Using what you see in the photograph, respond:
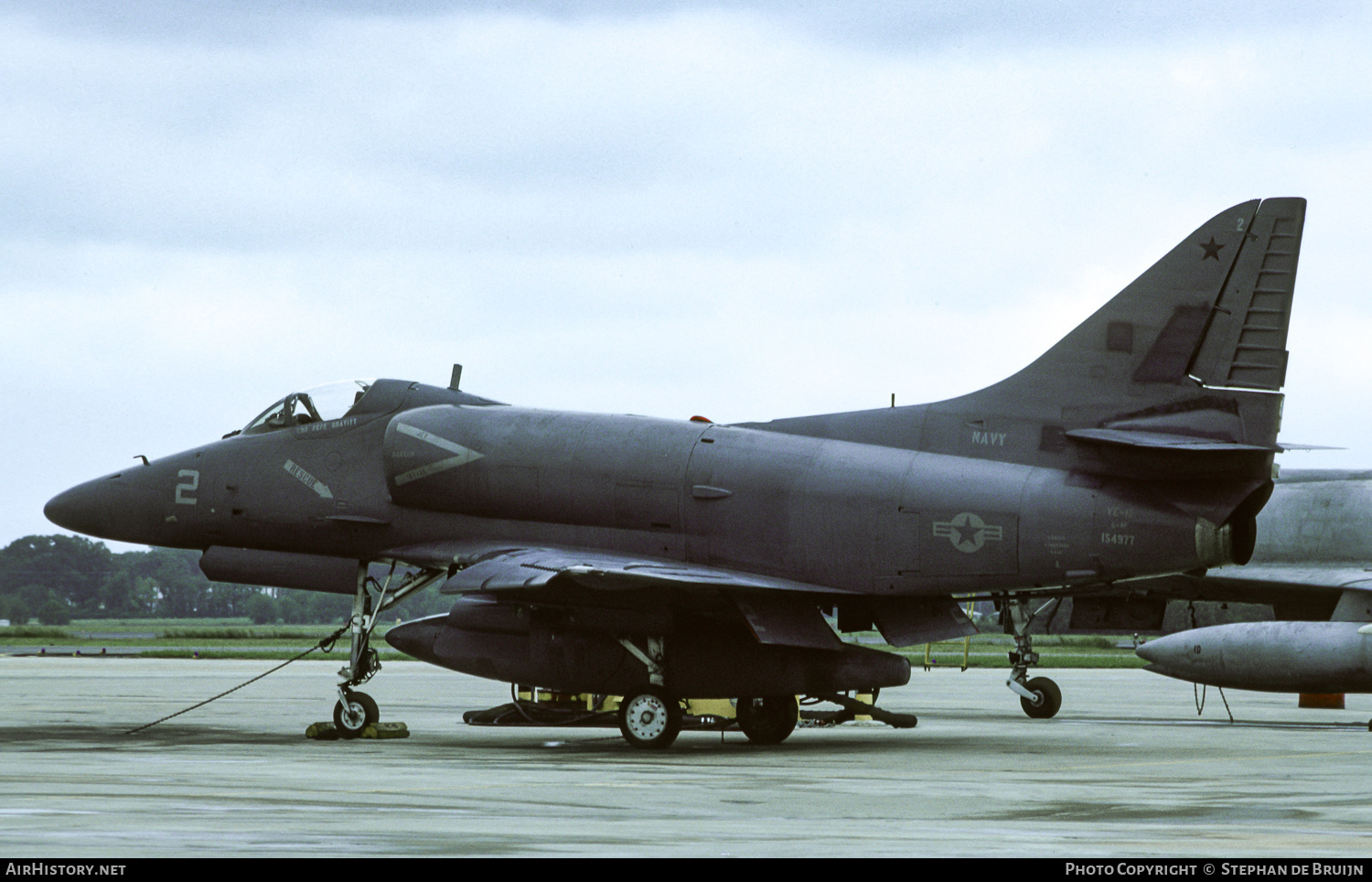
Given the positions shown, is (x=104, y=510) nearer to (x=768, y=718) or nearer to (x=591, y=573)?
(x=591, y=573)

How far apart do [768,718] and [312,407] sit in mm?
6913

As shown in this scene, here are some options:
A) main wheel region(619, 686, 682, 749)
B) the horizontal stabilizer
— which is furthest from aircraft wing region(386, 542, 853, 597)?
the horizontal stabilizer

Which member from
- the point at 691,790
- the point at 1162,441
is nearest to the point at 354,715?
the point at 691,790

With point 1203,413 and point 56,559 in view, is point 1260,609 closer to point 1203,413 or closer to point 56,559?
point 1203,413

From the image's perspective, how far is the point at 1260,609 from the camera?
29.0 metres

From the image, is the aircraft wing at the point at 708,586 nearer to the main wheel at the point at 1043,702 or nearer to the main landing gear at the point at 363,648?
the main landing gear at the point at 363,648

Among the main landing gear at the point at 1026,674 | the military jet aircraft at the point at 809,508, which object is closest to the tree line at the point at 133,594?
the main landing gear at the point at 1026,674

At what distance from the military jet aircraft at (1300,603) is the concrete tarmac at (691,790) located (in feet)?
2.69

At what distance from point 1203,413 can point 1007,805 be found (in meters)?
7.10

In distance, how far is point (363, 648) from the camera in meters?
19.4

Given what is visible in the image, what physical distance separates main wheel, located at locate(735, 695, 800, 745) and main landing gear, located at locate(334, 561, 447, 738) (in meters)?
4.00

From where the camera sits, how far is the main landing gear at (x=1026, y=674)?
80.4 feet

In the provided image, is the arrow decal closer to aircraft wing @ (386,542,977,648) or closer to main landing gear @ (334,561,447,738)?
main landing gear @ (334,561,447,738)

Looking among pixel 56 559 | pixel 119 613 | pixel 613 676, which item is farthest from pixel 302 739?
pixel 119 613
